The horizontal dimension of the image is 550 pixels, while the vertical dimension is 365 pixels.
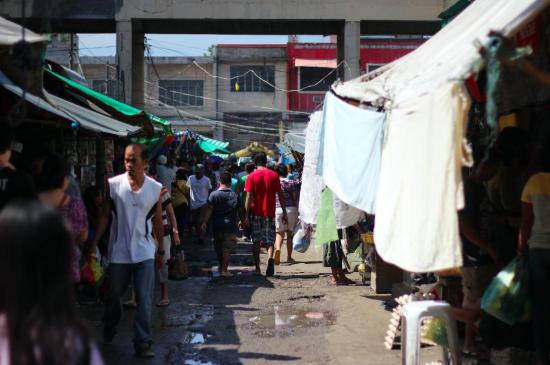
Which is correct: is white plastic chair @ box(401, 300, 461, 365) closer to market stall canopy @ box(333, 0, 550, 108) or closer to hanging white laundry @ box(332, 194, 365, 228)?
market stall canopy @ box(333, 0, 550, 108)

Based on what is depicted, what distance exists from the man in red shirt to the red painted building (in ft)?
91.6

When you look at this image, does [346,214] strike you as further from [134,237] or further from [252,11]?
[252,11]

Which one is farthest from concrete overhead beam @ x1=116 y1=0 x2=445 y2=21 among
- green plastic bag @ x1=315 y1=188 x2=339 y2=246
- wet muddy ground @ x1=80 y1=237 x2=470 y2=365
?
green plastic bag @ x1=315 y1=188 x2=339 y2=246

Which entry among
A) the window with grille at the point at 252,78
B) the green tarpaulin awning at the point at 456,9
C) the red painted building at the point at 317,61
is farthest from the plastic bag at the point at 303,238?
the window with grille at the point at 252,78

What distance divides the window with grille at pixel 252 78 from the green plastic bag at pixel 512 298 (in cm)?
3584

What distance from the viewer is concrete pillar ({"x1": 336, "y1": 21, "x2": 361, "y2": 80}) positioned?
1811cm

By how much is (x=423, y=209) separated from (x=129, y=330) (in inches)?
193

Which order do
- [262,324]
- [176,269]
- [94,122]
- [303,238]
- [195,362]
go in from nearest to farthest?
1. [195,362]
2. [262,324]
3. [94,122]
4. [176,269]
5. [303,238]

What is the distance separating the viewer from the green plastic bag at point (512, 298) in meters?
5.26

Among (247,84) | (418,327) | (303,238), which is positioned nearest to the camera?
(418,327)

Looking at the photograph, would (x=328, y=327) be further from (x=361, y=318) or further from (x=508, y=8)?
(x=508, y=8)

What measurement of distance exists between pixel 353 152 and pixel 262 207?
563 centimetres

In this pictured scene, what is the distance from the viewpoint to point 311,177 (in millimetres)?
9953

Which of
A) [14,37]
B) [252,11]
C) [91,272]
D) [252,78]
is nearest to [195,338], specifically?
[91,272]
